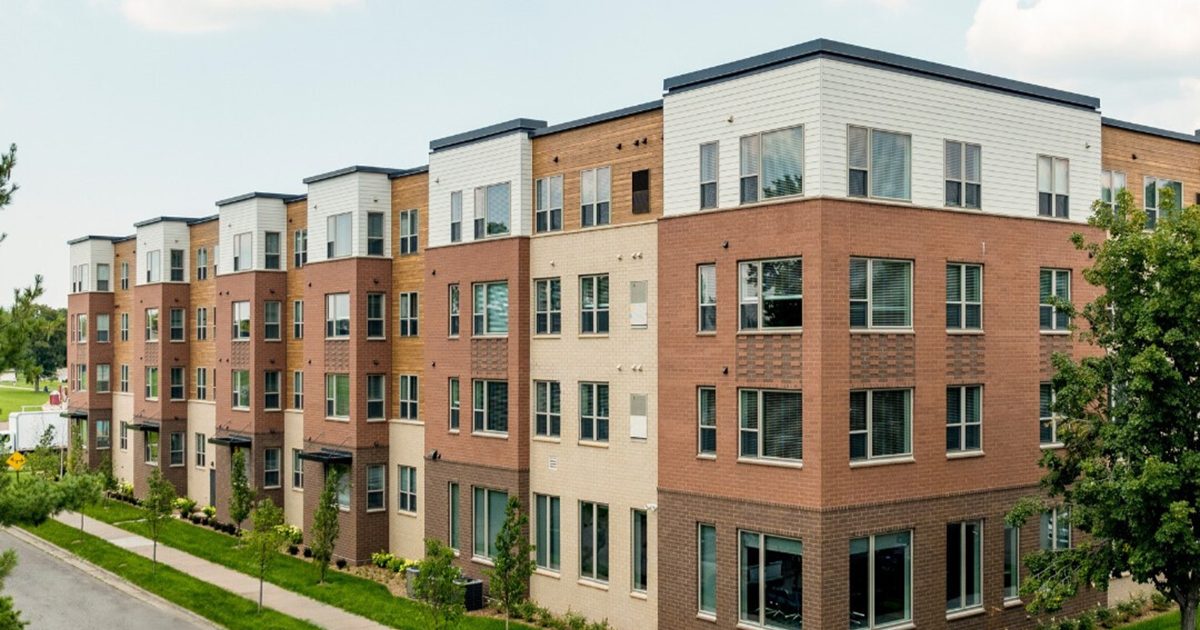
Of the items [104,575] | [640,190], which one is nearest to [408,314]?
[640,190]

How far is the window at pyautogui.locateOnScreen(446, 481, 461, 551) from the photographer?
33528mm

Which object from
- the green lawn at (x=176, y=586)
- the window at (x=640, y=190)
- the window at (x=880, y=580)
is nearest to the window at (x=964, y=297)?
the window at (x=880, y=580)

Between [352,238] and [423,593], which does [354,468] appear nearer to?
[352,238]

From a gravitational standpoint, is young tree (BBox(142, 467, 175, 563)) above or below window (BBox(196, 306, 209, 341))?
below

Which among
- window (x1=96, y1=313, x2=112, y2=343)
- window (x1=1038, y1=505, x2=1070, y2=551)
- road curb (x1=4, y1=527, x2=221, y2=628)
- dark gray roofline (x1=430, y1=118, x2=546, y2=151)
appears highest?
dark gray roofline (x1=430, y1=118, x2=546, y2=151)

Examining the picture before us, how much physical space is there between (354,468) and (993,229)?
22.5 m

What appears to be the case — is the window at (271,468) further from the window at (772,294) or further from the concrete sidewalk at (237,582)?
the window at (772,294)

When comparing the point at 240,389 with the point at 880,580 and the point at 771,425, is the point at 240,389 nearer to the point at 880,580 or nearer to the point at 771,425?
the point at 771,425

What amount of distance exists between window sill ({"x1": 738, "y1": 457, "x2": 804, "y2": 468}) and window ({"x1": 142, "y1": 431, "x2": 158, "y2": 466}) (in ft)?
127

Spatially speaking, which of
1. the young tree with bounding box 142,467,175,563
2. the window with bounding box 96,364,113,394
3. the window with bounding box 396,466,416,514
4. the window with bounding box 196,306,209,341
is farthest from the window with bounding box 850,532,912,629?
the window with bounding box 96,364,113,394

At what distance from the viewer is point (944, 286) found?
25234mm

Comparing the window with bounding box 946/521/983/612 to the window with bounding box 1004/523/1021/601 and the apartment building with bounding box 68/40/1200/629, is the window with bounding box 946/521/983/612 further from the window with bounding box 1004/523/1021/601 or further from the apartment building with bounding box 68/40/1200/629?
the window with bounding box 1004/523/1021/601

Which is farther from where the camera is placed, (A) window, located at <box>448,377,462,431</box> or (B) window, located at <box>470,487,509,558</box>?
(A) window, located at <box>448,377,462,431</box>

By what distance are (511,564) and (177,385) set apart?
3100 centimetres
